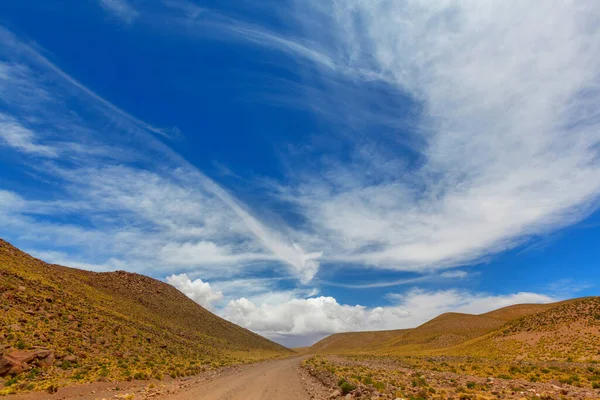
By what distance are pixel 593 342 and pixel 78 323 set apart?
6864 centimetres

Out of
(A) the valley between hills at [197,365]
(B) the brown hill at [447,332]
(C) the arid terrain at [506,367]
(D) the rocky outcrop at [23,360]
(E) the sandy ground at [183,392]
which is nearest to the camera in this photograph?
(E) the sandy ground at [183,392]

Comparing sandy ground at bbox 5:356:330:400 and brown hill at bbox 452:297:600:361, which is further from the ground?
brown hill at bbox 452:297:600:361

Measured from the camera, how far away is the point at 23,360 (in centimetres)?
2131

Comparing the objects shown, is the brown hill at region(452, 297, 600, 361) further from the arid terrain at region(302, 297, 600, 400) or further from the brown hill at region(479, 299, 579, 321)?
the brown hill at region(479, 299, 579, 321)

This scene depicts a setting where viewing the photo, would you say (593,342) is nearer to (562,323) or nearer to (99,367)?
(562,323)

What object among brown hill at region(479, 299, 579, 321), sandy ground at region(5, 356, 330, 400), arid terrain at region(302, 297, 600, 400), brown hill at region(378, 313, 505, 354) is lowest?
sandy ground at region(5, 356, 330, 400)

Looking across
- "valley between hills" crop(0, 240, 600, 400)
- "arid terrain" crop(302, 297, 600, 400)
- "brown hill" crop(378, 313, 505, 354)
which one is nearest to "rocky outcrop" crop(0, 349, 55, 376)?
"valley between hills" crop(0, 240, 600, 400)

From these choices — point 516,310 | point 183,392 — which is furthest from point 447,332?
point 183,392

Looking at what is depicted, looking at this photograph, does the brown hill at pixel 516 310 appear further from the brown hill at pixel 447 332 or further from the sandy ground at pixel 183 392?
the sandy ground at pixel 183 392

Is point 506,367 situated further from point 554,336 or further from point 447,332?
point 447,332

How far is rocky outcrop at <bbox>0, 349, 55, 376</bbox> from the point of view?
65.6 ft

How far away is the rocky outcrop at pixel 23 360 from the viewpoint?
1998 cm

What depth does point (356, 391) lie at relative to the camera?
56.6 feet

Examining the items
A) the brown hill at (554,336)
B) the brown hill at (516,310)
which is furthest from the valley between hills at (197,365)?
the brown hill at (516,310)
